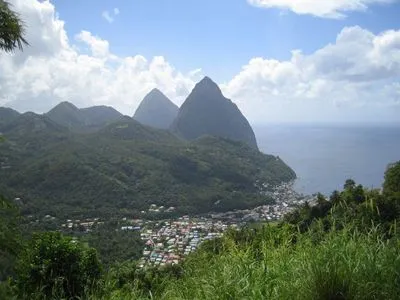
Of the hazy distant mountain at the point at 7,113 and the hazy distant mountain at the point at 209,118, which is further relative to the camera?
the hazy distant mountain at the point at 7,113

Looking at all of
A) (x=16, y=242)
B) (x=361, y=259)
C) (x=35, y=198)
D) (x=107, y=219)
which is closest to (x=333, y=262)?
(x=361, y=259)

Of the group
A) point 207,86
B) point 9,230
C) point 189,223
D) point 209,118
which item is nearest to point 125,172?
point 189,223

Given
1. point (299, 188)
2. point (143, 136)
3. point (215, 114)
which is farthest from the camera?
point (215, 114)

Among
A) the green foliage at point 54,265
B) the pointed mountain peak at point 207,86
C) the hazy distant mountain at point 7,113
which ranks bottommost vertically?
the green foliage at point 54,265

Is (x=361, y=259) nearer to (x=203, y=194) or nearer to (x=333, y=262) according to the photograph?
(x=333, y=262)

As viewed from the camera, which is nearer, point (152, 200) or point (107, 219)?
point (107, 219)

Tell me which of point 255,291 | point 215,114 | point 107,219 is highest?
point 215,114

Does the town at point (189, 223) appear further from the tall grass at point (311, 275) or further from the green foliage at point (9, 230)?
the tall grass at point (311, 275)

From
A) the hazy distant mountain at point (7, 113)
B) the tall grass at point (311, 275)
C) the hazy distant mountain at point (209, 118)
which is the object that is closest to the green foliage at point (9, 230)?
the tall grass at point (311, 275)
